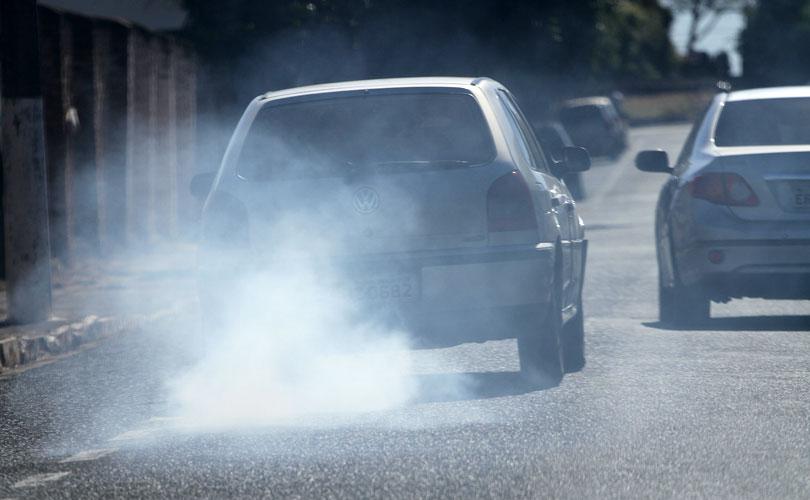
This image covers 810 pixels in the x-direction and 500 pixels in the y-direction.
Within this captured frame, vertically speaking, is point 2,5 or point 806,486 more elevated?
point 2,5

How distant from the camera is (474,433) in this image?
729 centimetres

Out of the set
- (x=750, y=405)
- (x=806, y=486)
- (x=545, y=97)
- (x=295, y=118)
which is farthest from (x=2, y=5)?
(x=545, y=97)

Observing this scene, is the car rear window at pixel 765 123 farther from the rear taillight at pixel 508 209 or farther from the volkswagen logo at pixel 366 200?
the volkswagen logo at pixel 366 200

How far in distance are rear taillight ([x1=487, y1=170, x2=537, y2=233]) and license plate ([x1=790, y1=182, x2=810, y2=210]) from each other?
300 cm

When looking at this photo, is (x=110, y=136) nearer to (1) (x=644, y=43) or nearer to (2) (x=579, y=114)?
(2) (x=579, y=114)

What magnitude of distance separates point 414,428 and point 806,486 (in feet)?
6.33

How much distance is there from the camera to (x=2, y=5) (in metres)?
12.5

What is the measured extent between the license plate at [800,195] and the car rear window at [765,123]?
825 mm

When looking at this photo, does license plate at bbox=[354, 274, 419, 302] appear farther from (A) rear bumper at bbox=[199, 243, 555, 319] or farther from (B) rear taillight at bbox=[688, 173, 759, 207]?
(B) rear taillight at bbox=[688, 173, 759, 207]

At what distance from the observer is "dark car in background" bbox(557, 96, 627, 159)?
51.9 meters

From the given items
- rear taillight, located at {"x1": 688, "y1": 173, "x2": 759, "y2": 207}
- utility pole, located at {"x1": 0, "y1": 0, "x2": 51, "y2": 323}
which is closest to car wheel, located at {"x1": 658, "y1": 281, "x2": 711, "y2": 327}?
rear taillight, located at {"x1": 688, "y1": 173, "x2": 759, "y2": 207}

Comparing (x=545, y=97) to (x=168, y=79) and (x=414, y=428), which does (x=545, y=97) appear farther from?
(x=414, y=428)

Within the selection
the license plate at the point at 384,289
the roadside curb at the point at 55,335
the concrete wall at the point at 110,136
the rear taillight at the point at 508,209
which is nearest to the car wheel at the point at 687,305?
the rear taillight at the point at 508,209

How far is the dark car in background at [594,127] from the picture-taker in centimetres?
5191
